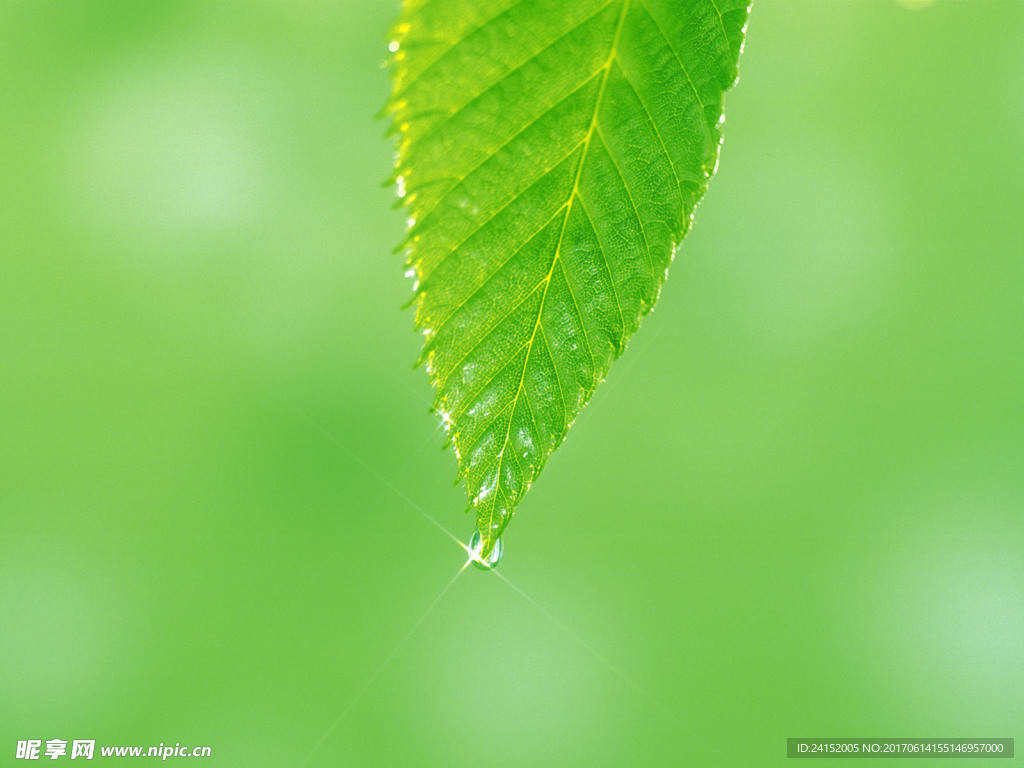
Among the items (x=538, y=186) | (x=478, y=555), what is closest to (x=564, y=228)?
(x=538, y=186)

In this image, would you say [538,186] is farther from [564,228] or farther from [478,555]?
[478,555]
